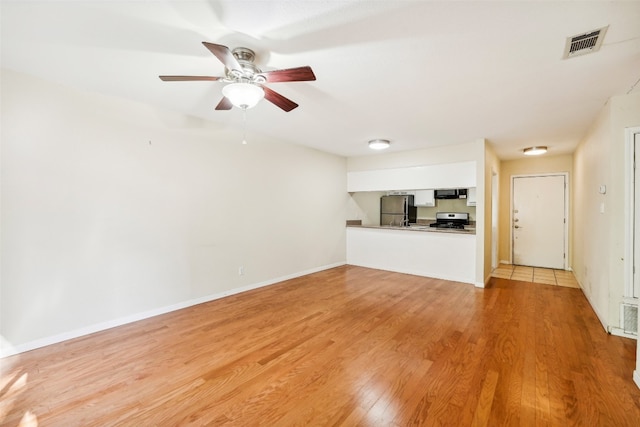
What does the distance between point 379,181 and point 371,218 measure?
137 cm

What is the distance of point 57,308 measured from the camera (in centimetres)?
262

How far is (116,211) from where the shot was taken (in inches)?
117

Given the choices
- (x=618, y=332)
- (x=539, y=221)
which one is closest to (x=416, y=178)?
(x=539, y=221)

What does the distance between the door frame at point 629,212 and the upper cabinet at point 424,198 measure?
3.33m

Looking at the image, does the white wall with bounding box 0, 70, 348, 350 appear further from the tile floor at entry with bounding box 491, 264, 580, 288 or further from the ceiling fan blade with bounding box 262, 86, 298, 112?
the tile floor at entry with bounding box 491, 264, 580, 288

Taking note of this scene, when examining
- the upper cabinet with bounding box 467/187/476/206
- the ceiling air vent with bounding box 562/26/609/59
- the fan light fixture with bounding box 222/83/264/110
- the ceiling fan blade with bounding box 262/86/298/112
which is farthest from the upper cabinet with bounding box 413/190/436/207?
the fan light fixture with bounding box 222/83/264/110

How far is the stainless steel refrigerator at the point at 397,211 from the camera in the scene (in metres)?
6.38

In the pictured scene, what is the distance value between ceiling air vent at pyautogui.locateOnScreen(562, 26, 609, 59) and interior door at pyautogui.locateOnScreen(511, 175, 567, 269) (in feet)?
15.8

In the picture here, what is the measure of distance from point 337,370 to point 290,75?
7.62ft

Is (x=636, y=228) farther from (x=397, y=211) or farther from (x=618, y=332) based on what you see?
(x=397, y=211)

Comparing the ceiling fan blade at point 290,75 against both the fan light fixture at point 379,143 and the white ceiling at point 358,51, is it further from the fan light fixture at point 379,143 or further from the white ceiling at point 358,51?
the fan light fixture at point 379,143

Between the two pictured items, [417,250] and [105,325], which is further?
[417,250]

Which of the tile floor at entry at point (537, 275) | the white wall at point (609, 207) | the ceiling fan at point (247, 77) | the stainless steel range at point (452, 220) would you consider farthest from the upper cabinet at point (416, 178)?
the ceiling fan at point (247, 77)

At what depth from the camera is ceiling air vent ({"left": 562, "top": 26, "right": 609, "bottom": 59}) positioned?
178 centimetres
